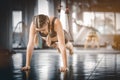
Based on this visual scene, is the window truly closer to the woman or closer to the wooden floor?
the wooden floor

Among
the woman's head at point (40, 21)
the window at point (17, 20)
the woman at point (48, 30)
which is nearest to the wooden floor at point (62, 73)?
the woman at point (48, 30)

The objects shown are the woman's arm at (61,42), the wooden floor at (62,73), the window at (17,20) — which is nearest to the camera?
the wooden floor at (62,73)

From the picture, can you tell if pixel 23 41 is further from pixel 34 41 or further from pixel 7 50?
pixel 34 41

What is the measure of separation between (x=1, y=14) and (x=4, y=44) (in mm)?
867

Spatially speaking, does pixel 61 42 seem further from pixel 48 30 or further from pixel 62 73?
pixel 62 73

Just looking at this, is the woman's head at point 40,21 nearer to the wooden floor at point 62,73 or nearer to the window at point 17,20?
the wooden floor at point 62,73

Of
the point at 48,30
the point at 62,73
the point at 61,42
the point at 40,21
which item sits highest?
the point at 40,21

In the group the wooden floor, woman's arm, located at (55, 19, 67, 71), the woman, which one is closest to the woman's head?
the woman

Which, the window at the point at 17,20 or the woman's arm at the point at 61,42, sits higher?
the window at the point at 17,20

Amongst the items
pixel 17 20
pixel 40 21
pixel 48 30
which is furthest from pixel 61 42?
pixel 17 20

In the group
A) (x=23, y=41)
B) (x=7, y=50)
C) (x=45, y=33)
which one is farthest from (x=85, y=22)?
(x=45, y=33)

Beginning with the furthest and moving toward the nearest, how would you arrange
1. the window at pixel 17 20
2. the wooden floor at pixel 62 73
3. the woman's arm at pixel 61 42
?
the window at pixel 17 20, the woman's arm at pixel 61 42, the wooden floor at pixel 62 73

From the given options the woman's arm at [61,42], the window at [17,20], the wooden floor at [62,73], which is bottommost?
the wooden floor at [62,73]

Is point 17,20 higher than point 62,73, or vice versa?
point 17,20
